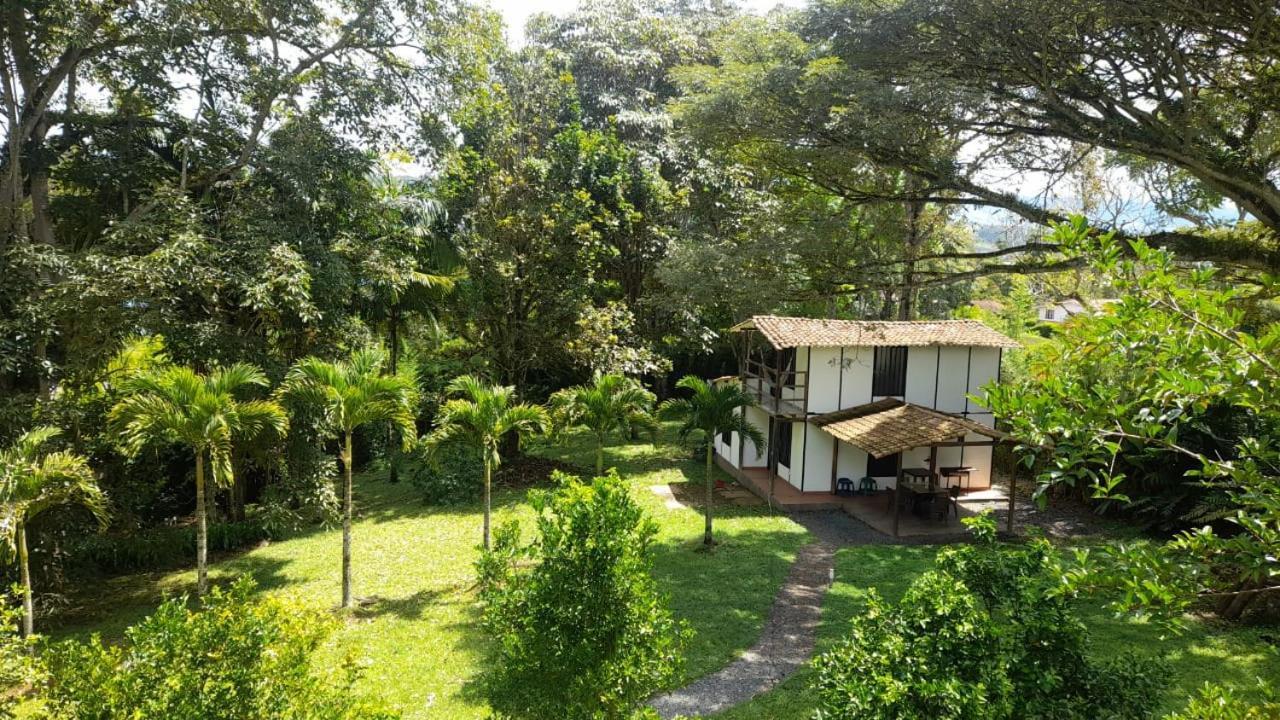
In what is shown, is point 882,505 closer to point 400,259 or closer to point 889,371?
point 889,371

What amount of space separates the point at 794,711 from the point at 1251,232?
35.6ft

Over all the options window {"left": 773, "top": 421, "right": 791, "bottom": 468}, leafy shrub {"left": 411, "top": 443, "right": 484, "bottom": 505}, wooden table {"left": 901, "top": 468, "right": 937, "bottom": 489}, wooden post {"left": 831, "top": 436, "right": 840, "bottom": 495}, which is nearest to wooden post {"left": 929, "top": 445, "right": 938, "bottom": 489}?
wooden table {"left": 901, "top": 468, "right": 937, "bottom": 489}

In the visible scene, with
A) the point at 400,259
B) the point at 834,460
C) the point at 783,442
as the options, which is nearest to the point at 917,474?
the point at 834,460

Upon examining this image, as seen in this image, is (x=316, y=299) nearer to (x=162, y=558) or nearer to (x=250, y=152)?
(x=250, y=152)

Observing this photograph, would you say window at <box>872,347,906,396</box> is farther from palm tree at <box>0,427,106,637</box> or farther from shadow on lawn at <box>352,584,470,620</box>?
palm tree at <box>0,427,106,637</box>

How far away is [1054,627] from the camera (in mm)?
4062

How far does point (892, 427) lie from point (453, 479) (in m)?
11.5

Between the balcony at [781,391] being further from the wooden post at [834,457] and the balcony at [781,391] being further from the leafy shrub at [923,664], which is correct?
the leafy shrub at [923,664]

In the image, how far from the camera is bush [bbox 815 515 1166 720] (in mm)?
3594

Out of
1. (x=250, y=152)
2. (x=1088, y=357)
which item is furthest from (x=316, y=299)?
(x=1088, y=357)

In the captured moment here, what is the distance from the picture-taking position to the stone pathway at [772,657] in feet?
27.2

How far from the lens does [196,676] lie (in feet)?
11.9

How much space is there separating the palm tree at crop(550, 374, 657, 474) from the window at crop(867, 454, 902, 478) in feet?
19.7

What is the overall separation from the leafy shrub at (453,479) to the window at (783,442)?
8.29 metres
